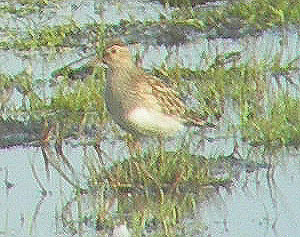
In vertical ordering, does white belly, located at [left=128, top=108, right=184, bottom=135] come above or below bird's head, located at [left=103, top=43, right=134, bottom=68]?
below

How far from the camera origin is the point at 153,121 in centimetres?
945

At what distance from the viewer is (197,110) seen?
10.4 m

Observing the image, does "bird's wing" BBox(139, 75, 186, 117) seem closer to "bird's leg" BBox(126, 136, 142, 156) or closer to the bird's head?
the bird's head

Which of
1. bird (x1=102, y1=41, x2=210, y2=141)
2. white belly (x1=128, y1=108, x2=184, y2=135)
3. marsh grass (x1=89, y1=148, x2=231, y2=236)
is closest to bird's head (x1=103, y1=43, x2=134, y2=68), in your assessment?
bird (x1=102, y1=41, x2=210, y2=141)

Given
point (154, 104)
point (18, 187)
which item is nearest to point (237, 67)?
point (154, 104)

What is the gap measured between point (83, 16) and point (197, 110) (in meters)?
3.43

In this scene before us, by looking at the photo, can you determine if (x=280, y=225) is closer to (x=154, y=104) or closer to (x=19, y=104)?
(x=154, y=104)

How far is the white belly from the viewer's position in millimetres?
9359

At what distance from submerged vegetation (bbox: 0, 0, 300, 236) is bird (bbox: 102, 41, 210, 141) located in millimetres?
170

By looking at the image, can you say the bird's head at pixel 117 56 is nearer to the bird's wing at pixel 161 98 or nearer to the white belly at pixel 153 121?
the bird's wing at pixel 161 98

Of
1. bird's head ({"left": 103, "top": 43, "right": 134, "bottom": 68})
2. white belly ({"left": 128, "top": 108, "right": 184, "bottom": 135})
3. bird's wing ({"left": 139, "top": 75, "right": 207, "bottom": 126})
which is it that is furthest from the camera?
bird's head ({"left": 103, "top": 43, "right": 134, "bottom": 68})

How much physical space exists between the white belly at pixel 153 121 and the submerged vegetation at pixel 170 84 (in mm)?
149

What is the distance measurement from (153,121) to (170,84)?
5.88ft

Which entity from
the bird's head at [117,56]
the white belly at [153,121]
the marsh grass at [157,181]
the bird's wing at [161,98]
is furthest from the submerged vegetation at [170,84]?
the bird's head at [117,56]
